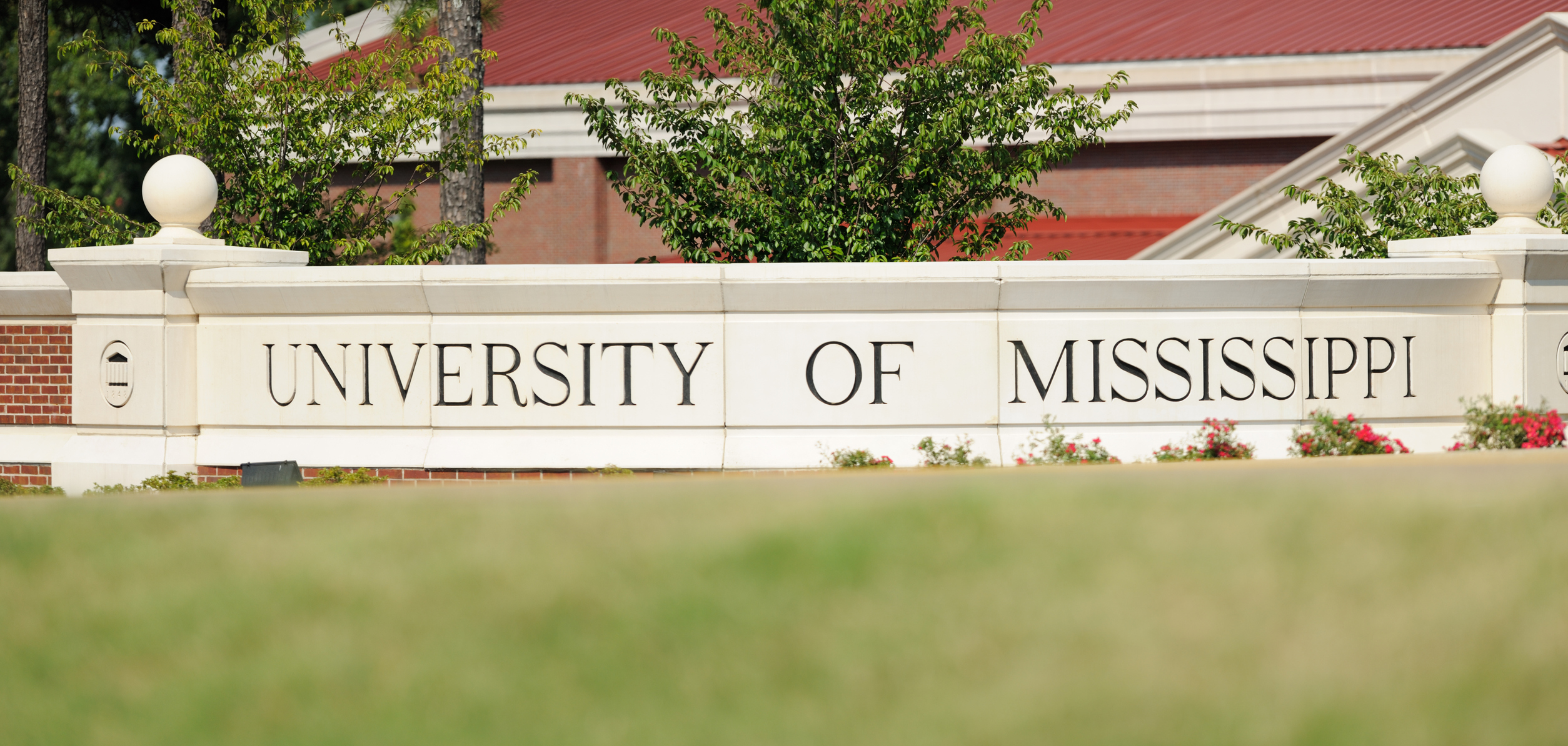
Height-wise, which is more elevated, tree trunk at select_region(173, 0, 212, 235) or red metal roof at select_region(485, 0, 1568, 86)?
red metal roof at select_region(485, 0, 1568, 86)

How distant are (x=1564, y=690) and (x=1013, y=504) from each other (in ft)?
6.21

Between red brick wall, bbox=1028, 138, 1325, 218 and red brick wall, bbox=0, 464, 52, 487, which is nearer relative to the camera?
red brick wall, bbox=0, 464, 52, 487

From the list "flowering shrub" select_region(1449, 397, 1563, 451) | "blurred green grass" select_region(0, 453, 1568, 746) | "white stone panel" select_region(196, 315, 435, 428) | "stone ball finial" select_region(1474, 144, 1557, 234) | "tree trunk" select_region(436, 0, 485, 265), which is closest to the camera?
"blurred green grass" select_region(0, 453, 1568, 746)

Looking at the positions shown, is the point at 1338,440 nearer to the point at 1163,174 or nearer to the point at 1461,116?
the point at 1461,116

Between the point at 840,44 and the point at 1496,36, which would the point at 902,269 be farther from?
the point at 1496,36

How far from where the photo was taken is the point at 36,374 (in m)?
8.45

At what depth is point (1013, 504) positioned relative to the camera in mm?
4820

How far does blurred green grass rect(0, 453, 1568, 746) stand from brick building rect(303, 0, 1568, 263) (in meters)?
13.2

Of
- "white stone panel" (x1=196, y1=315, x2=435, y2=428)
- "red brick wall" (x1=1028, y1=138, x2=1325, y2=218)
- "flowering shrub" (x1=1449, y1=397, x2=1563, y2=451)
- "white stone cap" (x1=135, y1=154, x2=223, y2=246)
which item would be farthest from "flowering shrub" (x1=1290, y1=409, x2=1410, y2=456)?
"red brick wall" (x1=1028, y1=138, x2=1325, y2=218)

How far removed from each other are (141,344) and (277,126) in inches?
134

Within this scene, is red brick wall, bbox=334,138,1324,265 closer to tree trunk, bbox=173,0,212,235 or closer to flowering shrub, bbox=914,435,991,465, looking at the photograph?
tree trunk, bbox=173,0,212,235

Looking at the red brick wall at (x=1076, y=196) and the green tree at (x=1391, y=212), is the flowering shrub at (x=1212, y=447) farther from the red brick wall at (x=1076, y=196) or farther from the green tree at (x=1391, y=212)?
the red brick wall at (x=1076, y=196)

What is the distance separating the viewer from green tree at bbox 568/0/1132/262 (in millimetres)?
10000

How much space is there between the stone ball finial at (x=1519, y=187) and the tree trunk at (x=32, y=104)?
50.4 ft
